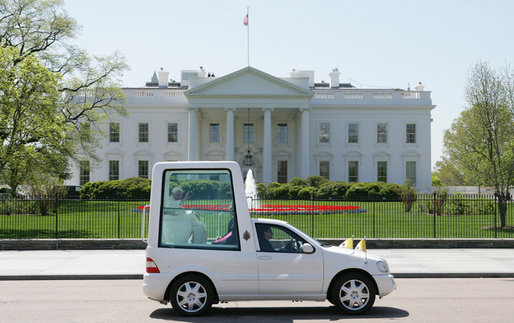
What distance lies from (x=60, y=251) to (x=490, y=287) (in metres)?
12.5

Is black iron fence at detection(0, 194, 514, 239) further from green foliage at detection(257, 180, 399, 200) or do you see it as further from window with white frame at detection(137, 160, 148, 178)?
window with white frame at detection(137, 160, 148, 178)

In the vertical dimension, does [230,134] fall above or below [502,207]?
above

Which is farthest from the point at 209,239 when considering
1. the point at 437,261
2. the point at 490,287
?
the point at 437,261

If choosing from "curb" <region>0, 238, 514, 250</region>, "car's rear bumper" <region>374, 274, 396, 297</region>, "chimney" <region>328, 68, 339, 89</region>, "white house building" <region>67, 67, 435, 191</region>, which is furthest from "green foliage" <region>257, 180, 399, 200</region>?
"car's rear bumper" <region>374, 274, 396, 297</region>

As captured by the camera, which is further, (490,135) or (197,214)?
(490,135)

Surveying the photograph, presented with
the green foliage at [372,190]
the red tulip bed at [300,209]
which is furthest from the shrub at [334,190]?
the red tulip bed at [300,209]

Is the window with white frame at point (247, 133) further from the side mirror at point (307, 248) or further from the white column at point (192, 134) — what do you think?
the side mirror at point (307, 248)

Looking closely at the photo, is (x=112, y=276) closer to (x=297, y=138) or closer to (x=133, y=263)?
(x=133, y=263)

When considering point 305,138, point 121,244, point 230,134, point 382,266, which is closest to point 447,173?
point 305,138

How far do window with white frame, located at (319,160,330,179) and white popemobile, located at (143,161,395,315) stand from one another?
48.8 meters

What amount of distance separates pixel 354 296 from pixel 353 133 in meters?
49.9

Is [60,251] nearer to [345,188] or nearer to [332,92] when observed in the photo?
[345,188]

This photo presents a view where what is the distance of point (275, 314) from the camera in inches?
331

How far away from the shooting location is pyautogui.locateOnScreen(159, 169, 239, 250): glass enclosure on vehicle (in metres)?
8.34
